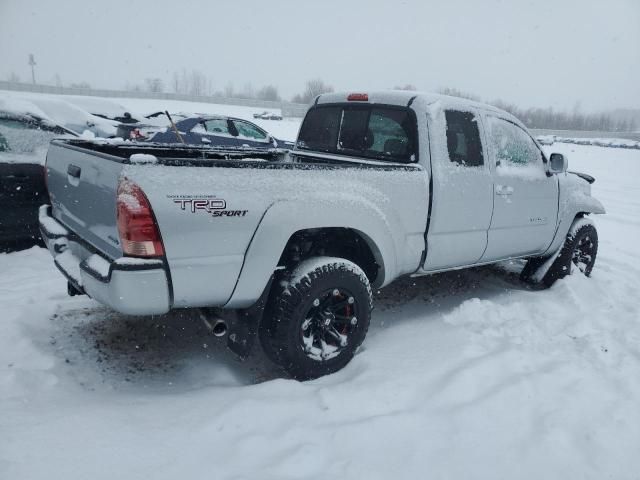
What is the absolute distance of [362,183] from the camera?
316 centimetres

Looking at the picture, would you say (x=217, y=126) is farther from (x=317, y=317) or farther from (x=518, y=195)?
(x=317, y=317)

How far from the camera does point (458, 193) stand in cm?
379

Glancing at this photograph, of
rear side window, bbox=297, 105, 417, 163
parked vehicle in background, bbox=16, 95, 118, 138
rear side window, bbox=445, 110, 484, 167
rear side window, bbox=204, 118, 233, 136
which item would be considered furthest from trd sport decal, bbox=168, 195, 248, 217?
parked vehicle in background, bbox=16, 95, 118, 138

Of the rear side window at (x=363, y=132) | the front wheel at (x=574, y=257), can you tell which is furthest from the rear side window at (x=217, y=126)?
the front wheel at (x=574, y=257)

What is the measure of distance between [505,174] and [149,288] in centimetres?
322

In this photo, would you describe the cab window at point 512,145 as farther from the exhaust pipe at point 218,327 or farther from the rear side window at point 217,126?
the rear side window at point 217,126

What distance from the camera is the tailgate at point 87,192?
2.53m

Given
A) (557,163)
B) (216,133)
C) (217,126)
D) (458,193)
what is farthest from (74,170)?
(217,126)

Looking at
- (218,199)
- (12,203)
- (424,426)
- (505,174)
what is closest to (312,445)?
(424,426)

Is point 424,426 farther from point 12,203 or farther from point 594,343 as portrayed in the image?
point 12,203

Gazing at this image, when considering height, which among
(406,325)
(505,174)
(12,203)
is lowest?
(406,325)

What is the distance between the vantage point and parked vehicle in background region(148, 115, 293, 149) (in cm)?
1048

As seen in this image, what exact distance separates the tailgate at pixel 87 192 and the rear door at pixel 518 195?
3.09 metres

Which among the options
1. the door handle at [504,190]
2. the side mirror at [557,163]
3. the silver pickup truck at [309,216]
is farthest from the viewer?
the side mirror at [557,163]
